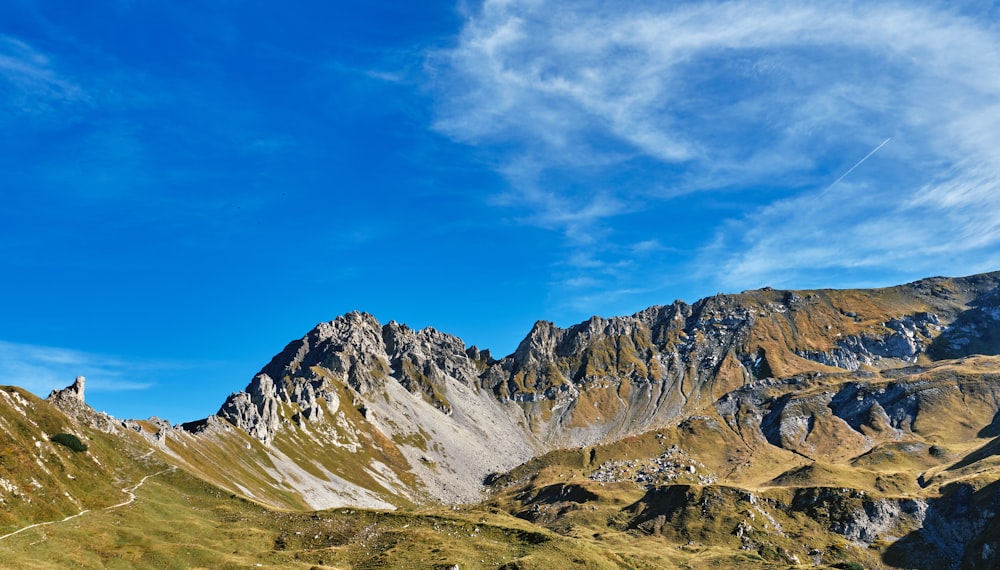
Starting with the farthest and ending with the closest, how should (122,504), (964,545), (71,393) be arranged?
1. (964,545)
2. (71,393)
3. (122,504)

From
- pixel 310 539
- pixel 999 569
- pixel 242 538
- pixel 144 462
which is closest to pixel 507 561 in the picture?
pixel 310 539

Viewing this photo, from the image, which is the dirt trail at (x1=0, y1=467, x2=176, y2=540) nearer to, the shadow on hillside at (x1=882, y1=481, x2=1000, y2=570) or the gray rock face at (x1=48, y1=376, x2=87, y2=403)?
the gray rock face at (x1=48, y1=376, x2=87, y2=403)

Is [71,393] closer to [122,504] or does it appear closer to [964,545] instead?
[122,504]

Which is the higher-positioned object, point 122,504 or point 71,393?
point 71,393

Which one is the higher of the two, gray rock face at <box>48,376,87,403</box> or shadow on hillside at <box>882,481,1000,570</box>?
gray rock face at <box>48,376,87,403</box>

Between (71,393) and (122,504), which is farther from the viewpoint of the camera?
(71,393)

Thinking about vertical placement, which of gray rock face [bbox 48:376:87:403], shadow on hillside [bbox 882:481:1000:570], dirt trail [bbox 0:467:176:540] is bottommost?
shadow on hillside [bbox 882:481:1000:570]

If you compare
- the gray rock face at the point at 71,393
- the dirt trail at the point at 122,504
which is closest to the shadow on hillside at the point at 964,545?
the dirt trail at the point at 122,504

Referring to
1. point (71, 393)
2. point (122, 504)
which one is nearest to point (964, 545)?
point (122, 504)

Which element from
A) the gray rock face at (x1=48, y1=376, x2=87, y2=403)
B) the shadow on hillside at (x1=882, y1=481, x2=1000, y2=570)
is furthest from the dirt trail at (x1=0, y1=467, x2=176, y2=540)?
the shadow on hillside at (x1=882, y1=481, x2=1000, y2=570)

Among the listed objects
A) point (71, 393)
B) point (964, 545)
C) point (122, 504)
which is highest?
point (71, 393)

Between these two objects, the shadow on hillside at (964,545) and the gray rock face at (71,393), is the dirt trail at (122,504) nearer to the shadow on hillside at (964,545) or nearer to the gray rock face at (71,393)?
the gray rock face at (71,393)

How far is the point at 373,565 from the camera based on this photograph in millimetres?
108688

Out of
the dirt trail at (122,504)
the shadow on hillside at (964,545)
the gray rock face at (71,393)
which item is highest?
the gray rock face at (71,393)
